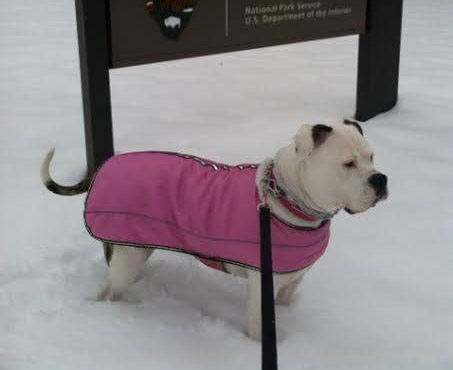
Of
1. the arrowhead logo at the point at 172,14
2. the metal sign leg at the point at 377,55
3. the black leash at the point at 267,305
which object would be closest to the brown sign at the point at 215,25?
the arrowhead logo at the point at 172,14

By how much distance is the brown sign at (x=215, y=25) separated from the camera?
3498mm

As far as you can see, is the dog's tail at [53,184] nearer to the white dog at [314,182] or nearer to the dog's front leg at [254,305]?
the white dog at [314,182]

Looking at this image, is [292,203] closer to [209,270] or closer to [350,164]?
[350,164]

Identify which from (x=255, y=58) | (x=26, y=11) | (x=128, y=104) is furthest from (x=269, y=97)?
(x=26, y=11)

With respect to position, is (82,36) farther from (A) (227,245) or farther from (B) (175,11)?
(A) (227,245)

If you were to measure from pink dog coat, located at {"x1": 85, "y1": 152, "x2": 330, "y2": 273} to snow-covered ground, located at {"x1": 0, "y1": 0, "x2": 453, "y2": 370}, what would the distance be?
0.32 metres

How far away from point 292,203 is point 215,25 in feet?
6.99

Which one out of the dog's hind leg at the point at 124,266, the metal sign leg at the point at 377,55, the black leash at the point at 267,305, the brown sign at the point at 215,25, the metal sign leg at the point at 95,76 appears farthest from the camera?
the metal sign leg at the point at 377,55

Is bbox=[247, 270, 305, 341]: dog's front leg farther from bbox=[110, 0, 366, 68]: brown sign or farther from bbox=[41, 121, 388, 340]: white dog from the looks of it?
bbox=[110, 0, 366, 68]: brown sign

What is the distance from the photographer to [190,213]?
2287 millimetres

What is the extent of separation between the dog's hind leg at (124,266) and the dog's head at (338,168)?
0.77 meters

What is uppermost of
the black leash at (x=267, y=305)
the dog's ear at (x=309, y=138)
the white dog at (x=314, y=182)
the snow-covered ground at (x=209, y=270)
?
the dog's ear at (x=309, y=138)

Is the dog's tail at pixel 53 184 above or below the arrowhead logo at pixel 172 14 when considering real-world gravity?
below

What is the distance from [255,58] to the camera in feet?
25.8
